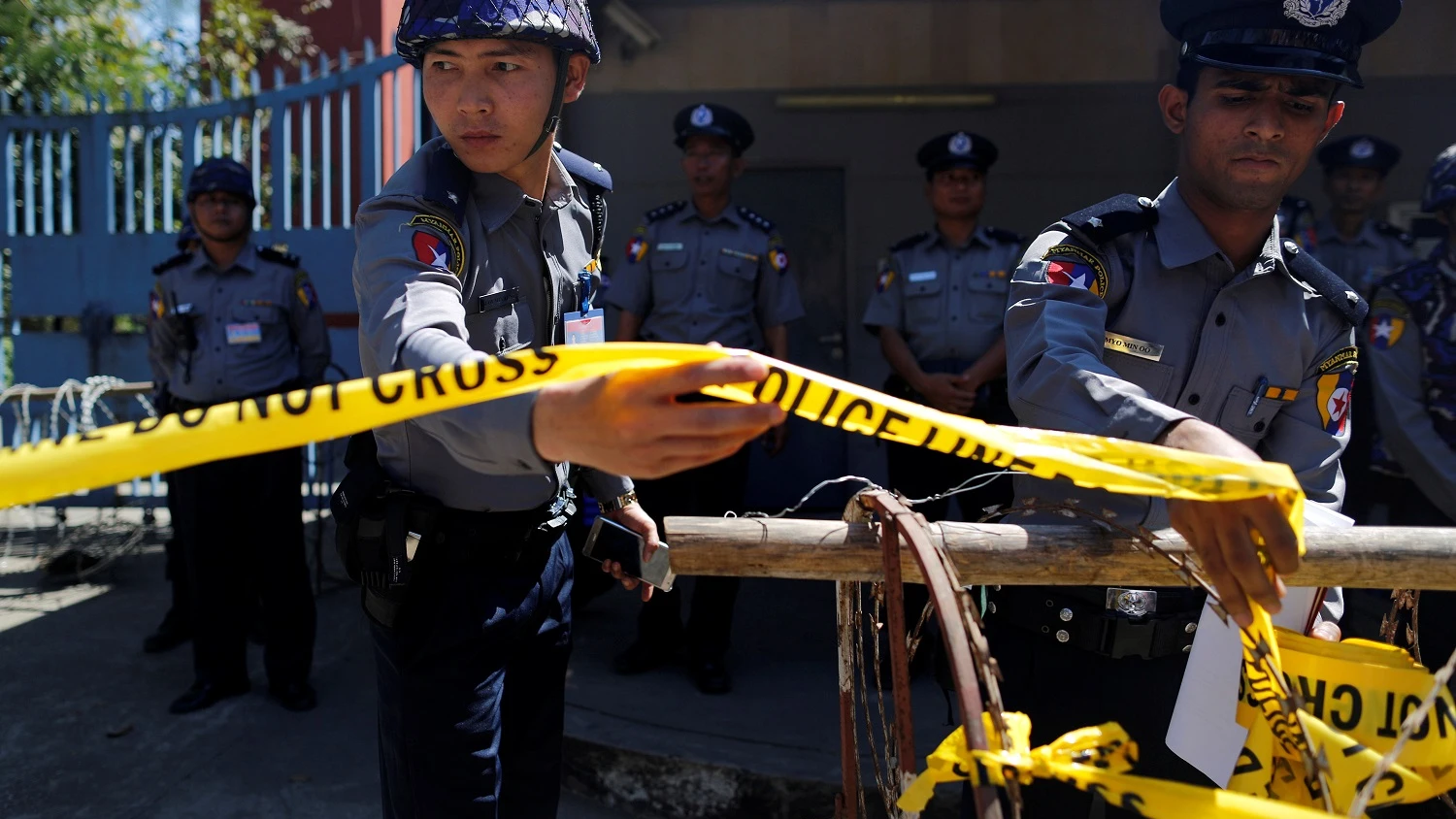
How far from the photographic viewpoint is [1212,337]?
Answer: 2.10 m

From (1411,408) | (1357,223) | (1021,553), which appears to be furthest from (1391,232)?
(1021,553)

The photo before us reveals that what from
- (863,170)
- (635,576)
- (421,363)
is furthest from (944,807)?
(863,170)

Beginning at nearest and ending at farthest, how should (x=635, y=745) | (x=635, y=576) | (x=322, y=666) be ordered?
(x=635, y=576) → (x=635, y=745) → (x=322, y=666)

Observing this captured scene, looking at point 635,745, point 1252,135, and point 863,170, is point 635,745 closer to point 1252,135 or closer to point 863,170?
point 1252,135

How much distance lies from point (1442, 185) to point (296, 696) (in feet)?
15.4

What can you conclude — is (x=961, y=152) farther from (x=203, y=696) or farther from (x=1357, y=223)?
(x=203, y=696)

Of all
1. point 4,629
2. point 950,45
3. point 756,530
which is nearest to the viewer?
point 756,530

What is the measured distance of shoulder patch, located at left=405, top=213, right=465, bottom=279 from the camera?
1755mm

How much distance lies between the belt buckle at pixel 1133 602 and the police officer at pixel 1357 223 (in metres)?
4.05

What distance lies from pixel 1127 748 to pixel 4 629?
219 inches

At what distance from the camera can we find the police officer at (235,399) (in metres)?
4.45

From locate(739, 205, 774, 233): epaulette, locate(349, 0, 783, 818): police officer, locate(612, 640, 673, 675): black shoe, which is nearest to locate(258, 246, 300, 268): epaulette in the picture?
locate(739, 205, 774, 233): epaulette

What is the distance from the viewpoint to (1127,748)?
1299 mm

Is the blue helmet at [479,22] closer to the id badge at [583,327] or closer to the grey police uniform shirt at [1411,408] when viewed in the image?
the id badge at [583,327]
